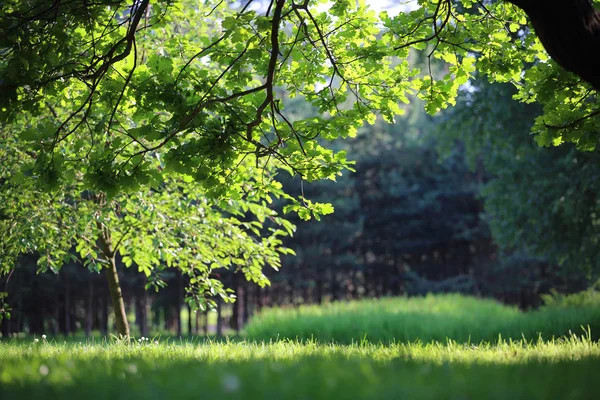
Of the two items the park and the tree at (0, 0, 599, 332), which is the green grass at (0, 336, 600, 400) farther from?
the tree at (0, 0, 599, 332)

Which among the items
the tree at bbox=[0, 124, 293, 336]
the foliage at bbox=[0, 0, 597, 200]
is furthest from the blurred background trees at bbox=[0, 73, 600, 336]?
the foliage at bbox=[0, 0, 597, 200]

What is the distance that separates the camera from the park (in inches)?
145

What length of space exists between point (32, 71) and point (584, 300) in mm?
17701

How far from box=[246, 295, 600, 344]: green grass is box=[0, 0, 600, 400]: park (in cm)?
8

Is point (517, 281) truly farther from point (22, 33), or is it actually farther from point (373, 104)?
point (22, 33)

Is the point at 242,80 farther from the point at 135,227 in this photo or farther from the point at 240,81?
the point at 135,227

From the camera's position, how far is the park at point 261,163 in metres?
3.68

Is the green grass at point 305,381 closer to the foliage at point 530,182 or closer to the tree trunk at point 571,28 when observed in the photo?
the tree trunk at point 571,28

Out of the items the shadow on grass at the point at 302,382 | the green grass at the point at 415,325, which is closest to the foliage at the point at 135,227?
the shadow on grass at the point at 302,382

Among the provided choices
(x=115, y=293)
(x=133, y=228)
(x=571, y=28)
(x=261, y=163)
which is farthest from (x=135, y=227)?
(x=571, y=28)

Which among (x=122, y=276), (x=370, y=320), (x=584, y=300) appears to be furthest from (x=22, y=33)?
(x=122, y=276)

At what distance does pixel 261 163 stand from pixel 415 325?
7.39 metres

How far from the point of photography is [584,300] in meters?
17.8

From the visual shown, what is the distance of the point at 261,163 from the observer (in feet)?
27.4
